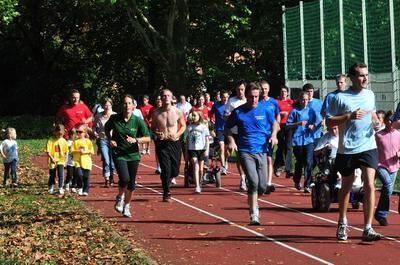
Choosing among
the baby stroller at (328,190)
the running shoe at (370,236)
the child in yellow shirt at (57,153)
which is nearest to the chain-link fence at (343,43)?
the baby stroller at (328,190)

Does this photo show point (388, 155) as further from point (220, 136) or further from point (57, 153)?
point (220, 136)

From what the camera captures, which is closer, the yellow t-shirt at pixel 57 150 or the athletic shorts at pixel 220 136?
the yellow t-shirt at pixel 57 150

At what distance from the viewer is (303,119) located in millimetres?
16750

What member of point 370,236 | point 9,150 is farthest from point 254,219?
point 9,150

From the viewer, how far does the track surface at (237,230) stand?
9.91 meters

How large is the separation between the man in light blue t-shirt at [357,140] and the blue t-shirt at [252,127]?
209 cm

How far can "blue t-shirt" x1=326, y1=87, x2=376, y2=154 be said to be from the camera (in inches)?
408

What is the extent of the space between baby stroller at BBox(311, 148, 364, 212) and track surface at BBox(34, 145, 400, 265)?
0.21m

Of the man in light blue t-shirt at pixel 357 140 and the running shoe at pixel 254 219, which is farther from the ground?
the man in light blue t-shirt at pixel 357 140

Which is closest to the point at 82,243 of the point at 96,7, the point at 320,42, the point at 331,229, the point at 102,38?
the point at 331,229

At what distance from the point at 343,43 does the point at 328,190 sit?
977 cm

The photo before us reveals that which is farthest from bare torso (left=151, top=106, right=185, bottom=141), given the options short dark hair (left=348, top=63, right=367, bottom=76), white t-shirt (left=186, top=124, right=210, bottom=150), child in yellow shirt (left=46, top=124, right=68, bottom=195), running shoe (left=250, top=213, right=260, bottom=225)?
short dark hair (left=348, top=63, right=367, bottom=76)

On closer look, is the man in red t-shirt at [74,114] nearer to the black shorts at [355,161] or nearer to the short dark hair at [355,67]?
the black shorts at [355,161]

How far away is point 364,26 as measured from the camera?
843 inches
